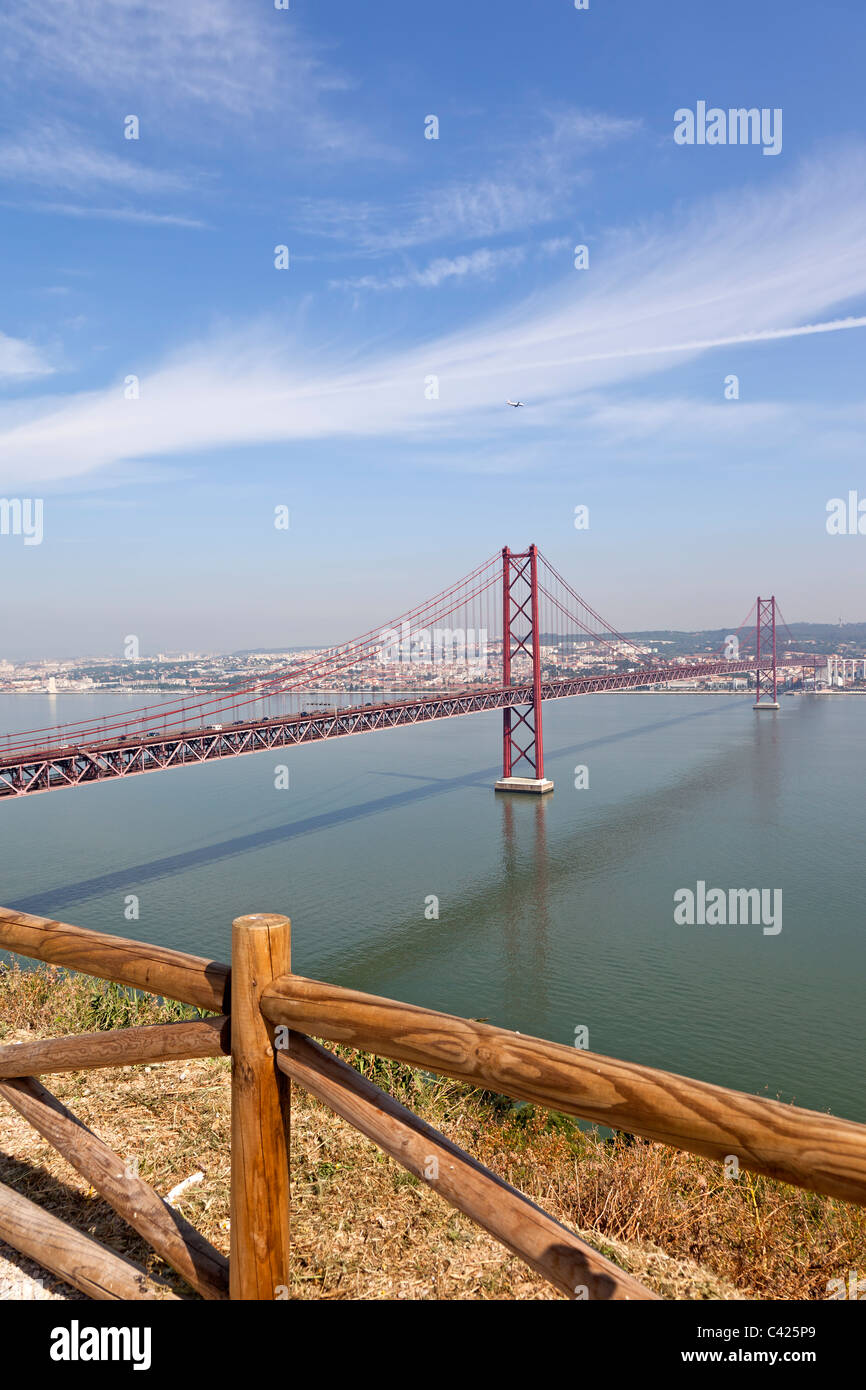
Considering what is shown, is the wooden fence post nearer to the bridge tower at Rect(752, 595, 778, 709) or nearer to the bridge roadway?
the bridge roadway

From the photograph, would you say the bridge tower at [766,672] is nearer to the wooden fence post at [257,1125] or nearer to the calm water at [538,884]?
the calm water at [538,884]

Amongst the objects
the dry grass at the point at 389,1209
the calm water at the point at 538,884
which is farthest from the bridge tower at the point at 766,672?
the dry grass at the point at 389,1209

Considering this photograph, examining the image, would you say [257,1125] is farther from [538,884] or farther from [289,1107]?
[538,884]

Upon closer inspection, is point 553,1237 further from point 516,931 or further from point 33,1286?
point 516,931

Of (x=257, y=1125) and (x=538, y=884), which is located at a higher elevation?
(x=257, y=1125)

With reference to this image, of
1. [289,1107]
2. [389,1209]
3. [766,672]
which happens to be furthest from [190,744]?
[766,672]
